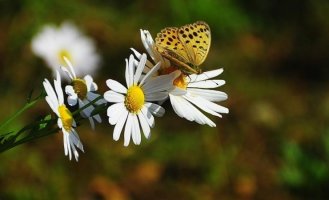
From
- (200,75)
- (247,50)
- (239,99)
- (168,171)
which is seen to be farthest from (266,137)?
(200,75)

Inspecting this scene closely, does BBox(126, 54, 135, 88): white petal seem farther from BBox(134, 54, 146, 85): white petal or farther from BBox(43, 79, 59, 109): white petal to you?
BBox(43, 79, 59, 109): white petal

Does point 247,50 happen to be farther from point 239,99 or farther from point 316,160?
point 316,160

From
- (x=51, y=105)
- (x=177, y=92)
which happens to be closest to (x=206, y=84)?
(x=177, y=92)

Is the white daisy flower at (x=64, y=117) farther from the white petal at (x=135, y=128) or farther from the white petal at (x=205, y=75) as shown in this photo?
the white petal at (x=205, y=75)

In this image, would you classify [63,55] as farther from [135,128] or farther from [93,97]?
[135,128]

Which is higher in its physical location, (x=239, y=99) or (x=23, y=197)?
(x=23, y=197)

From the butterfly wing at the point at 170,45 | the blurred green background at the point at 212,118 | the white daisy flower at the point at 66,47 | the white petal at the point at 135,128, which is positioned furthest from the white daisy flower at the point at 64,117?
the white daisy flower at the point at 66,47
